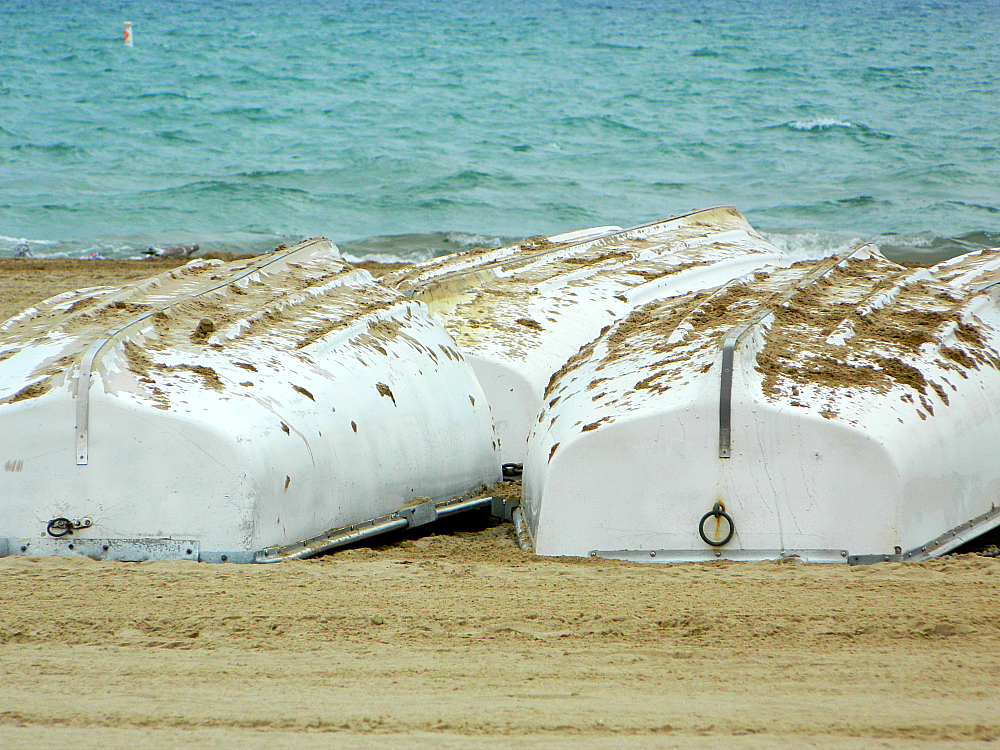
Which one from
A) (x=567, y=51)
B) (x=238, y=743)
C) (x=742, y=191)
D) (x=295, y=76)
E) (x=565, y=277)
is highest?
(x=567, y=51)

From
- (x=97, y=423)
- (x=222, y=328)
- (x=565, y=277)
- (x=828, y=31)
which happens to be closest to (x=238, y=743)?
(x=97, y=423)

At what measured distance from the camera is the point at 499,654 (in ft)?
8.32

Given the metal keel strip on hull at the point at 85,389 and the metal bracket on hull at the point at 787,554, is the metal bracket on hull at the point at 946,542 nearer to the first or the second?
the metal bracket on hull at the point at 787,554

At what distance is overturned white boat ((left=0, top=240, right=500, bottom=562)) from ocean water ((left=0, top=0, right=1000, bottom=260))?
26.2 ft

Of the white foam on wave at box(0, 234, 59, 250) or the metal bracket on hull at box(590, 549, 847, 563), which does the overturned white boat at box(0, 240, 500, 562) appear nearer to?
the metal bracket on hull at box(590, 549, 847, 563)

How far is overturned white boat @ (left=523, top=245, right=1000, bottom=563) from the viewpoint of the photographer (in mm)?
3174

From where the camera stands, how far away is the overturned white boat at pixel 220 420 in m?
3.03

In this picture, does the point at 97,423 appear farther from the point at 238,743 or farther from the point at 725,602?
the point at 725,602

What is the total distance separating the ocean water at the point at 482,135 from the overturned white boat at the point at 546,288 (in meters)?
5.80

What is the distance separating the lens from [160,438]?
303cm

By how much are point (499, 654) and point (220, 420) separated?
120 centimetres

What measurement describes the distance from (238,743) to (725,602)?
1408 millimetres

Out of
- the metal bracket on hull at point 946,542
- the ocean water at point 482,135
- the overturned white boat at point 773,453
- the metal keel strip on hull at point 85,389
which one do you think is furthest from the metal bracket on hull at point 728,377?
the ocean water at point 482,135

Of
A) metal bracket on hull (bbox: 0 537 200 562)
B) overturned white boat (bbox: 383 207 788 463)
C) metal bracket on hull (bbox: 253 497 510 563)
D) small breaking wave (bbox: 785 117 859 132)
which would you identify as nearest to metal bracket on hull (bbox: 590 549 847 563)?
metal bracket on hull (bbox: 253 497 510 563)
